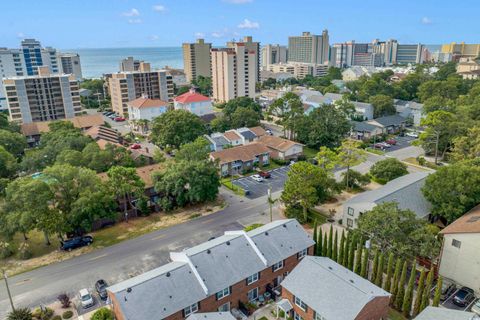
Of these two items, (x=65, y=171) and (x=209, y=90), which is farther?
(x=209, y=90)

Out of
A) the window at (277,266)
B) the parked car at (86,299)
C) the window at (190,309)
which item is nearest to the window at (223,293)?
the window at (190,309)

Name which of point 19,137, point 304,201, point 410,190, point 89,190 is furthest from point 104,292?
point 19,137

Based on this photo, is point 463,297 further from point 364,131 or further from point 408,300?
point 364,131

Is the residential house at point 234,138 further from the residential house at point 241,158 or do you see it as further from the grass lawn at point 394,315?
the grass lawn at point 394,315

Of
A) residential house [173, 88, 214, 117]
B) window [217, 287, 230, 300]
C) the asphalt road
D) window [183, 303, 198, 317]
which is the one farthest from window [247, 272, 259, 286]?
residential house [173, 88, 214, 117]

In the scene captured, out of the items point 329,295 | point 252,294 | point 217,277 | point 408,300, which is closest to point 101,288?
point 217,277

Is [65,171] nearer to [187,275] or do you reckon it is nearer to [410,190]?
[187,275]

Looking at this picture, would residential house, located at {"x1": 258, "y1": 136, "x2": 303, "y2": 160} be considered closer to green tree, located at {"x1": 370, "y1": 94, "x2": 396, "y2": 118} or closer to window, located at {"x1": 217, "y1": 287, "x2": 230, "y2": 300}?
green tree, located at {"x1": 370, "y1": 94, "x2": 396, "y2": 118}
